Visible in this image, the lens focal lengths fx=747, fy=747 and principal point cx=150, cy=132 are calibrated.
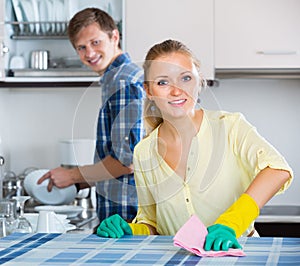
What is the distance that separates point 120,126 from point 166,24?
0.94 m

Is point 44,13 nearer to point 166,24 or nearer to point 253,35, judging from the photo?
point 166,24

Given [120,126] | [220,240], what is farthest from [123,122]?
[220,240]

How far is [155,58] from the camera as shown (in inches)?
74.2

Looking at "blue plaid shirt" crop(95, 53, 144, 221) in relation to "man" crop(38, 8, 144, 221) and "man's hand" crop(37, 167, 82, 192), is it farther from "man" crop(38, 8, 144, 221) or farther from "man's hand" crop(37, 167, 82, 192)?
"man's hand" crop(37, 167, 82, 192)

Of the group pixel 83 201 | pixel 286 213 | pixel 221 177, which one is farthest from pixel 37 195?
pixel 221 177

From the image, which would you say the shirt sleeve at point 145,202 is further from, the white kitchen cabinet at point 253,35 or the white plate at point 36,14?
the white plate at point 36,14

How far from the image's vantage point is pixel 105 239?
63.8 inches

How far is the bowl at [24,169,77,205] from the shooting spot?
3.18 meters

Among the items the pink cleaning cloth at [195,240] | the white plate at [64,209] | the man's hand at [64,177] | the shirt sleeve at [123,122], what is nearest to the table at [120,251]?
the pink cleaning cloth at [195,240]

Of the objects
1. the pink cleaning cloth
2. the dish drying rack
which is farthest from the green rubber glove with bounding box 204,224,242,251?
the dish drying rack

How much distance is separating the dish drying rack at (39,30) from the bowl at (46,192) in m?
0.63

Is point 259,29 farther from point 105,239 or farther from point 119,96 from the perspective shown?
point 105,239

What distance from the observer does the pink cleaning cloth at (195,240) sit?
1423 mm

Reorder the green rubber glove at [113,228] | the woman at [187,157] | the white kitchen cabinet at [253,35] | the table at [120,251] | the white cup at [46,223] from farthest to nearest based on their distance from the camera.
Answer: the white kitchen cabinet at [253,35]
the white cup at [46,223]
the woman at [187,157]
the green rubber glove at [113,228]
the table at [120,251]
